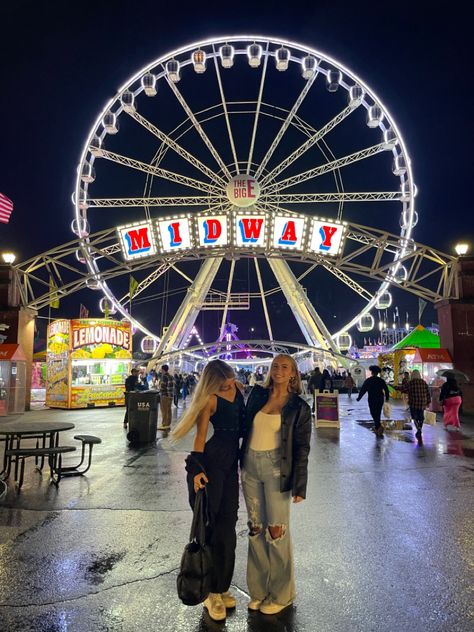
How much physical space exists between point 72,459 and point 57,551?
170 inches

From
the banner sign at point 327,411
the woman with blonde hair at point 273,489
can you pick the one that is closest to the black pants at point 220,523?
the woman with blonde hair at point 273,489

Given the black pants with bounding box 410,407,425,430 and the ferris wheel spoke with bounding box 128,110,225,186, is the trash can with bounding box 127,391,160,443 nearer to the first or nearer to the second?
the black pants with bounding box 410,407,425,430

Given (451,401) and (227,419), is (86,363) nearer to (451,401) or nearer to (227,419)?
(451,401)

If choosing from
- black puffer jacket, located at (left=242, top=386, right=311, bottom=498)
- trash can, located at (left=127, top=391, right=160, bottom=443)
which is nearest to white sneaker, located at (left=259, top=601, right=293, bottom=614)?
black puffer jacket, located at (left=242, top=386, right=311, bottom=498)

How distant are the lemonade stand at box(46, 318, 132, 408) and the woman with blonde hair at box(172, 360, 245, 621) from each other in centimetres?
1611

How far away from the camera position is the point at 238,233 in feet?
46.3

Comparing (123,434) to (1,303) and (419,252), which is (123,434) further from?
(419,252)

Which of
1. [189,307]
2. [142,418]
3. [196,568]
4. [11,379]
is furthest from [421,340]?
[196,568]

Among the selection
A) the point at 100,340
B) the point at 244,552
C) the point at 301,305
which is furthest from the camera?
the point at 301,305

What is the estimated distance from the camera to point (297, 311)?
2619 cm

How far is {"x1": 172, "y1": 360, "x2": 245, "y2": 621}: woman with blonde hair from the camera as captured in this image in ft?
9.27

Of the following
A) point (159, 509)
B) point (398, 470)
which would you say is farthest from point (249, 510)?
point (398, 470)

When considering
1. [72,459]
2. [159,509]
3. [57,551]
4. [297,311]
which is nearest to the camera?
[57,551]

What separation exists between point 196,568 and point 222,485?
50 centimetres
